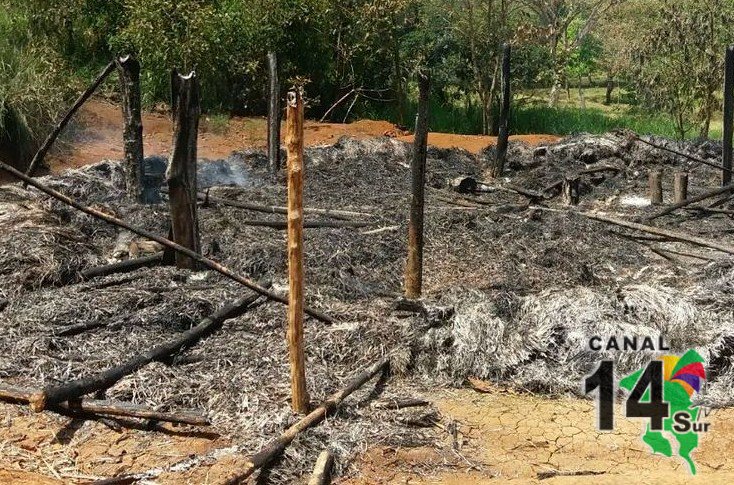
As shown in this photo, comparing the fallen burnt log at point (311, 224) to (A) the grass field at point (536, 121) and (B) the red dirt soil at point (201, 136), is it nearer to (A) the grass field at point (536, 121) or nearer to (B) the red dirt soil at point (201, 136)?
(B) the red dirt soil at point (201, 136)

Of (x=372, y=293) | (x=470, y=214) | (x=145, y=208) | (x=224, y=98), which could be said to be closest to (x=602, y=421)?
(x=372, y=293)

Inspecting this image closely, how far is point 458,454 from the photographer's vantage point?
184 inches

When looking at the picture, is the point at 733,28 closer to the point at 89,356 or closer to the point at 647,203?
the point at 647,203

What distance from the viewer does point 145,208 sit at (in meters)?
8.88

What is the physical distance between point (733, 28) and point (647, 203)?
724 centimetres

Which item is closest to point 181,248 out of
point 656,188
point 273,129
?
point 273,129

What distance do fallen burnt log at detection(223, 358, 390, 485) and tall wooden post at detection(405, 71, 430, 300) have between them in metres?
1.06

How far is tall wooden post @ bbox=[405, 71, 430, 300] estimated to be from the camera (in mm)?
6258

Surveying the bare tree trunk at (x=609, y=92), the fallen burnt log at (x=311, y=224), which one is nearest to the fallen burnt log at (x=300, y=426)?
the fallen burnt log at (x=311, y=224)

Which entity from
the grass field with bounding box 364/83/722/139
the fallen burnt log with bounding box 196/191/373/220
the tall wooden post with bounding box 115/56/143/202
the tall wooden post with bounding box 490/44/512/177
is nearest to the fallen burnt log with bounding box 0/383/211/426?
the tall wooden post with bounding box 115/56/143/202

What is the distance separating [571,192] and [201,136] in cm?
790

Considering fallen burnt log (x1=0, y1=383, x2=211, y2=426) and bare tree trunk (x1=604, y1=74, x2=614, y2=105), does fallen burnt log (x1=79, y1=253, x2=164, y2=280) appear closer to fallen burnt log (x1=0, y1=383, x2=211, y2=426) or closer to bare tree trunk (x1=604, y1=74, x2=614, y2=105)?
fallen burnt log (x1=0, y1=383, x2=211, y2=426)

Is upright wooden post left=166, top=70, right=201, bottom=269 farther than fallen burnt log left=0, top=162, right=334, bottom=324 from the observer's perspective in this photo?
Yes

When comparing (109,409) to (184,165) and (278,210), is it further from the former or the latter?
(278,210)
